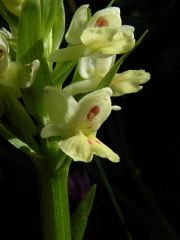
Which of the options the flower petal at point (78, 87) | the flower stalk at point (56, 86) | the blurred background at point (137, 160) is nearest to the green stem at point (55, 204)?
the flower stalk at point (56, 86)

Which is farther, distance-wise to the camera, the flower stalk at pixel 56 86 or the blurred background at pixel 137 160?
the blurred background at pixel 137 160

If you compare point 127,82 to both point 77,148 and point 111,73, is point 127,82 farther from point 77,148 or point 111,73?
point 77,148

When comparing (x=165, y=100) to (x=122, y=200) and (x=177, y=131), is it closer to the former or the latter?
(x=177, y=131)

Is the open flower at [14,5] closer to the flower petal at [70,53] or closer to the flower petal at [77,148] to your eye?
the flower petal at [70,53]

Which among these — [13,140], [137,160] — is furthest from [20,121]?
[137,160]

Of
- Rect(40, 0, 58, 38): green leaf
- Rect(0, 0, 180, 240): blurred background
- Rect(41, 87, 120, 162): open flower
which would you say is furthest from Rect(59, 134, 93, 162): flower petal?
Rect(0, 0, 180, 240): blurred background

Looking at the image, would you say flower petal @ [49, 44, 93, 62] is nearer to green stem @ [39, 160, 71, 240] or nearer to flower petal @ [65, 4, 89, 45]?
flower petal @ [65, 4, 89, 45]

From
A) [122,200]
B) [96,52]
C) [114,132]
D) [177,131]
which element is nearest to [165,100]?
[177,131]

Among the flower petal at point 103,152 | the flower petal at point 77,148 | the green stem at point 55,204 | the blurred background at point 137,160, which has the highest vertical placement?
the flower petal at point 77,148
